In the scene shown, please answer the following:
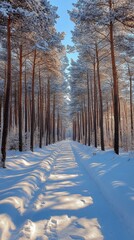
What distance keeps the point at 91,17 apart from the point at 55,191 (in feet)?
39.1

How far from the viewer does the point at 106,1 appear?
53.0 feet

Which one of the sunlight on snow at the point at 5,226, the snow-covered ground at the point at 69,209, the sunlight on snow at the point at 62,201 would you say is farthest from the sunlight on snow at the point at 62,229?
the sunlight on snow at the point at 62,201

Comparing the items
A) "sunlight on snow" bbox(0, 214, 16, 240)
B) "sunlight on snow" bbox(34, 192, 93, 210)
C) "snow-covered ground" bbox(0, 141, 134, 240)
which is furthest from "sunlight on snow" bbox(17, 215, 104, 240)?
"sunlight on snow" bbox(34, 192, 93, 210)

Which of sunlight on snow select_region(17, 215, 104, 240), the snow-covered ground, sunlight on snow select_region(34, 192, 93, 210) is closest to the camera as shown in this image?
sunlight on snow select_region(17, 215, 104, 240)

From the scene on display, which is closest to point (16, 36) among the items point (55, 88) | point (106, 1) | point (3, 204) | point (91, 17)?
point (91, 17)

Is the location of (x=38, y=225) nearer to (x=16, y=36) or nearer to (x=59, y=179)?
(x=59, y=179)

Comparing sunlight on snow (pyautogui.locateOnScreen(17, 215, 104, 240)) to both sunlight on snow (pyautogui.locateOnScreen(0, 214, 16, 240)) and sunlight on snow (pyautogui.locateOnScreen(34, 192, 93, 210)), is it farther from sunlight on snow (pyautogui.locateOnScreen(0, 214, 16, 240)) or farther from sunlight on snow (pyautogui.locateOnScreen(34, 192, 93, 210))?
sunlight on snow (pyautogui.locateOnScreen(34, 192, 93, 210))

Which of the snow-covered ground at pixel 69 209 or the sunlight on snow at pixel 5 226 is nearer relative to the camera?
the sunlight on snow at pixel 5 226

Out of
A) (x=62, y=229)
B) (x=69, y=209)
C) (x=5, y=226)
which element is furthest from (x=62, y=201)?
(x=5, y=226)

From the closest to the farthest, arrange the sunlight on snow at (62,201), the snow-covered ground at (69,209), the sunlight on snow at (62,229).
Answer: the sunlight on snow at (62,229)
the snow-covered ground at (69,209)
the sunlight on snow at (62,201)

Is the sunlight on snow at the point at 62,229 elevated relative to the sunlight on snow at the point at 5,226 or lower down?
lower down

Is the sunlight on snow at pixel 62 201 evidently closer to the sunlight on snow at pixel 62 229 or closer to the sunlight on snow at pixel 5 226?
the sunlight on snow at pixel 62 229

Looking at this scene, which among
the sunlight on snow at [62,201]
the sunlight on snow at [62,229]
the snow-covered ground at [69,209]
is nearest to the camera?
the sunlight on snow at [62,229]

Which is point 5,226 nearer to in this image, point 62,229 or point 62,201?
point 62,229
